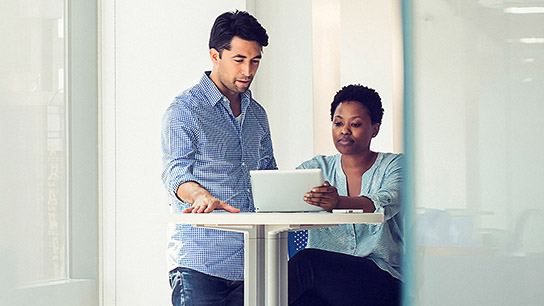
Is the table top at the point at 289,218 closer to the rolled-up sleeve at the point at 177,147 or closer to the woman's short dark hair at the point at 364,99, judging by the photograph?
the rolled-up sleeve at the point at 177,147

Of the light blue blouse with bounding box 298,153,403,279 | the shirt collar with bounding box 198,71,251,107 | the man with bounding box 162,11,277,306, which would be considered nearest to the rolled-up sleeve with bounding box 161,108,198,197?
the man with bounding box 162,11,277,306

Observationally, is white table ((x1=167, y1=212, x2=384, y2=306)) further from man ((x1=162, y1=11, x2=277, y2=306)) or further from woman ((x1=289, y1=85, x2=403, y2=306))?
man ((x1=162, y1=11, x2=277, y2=306))

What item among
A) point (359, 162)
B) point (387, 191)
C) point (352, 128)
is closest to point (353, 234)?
point (387, 191)

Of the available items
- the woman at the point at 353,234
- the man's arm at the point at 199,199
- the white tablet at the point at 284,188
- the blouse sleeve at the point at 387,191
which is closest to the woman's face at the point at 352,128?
the woman at the point at 353,234

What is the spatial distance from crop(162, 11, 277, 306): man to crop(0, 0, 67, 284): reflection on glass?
4.24ft

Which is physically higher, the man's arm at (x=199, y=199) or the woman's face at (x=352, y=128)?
the woman's face at (x=352, y=128)

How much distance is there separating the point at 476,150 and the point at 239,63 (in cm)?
152

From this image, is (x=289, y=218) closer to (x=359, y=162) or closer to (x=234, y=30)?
(x=234, y=30)

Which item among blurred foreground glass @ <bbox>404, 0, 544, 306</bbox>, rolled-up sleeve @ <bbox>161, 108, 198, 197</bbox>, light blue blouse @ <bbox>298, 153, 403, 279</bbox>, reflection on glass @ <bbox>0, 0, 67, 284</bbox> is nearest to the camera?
blurred foreground glass @ <bbox>404, 0, 544, 306</bbox>

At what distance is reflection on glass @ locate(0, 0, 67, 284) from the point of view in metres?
3.13

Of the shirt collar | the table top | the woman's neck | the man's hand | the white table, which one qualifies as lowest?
the white table

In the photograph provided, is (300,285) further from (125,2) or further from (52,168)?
(125,2)

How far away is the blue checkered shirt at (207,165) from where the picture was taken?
2.10 metres

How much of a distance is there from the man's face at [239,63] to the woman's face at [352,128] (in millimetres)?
495
